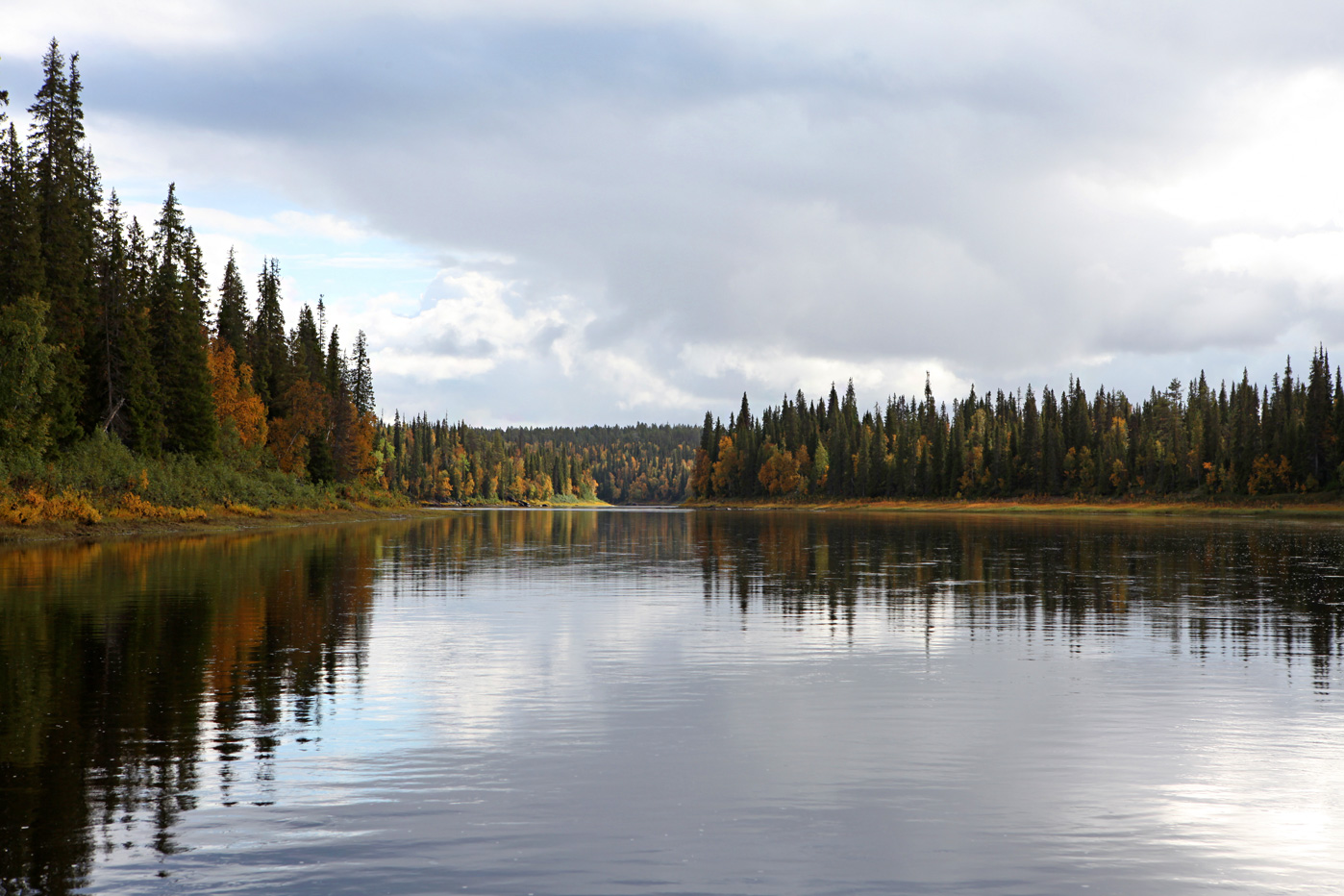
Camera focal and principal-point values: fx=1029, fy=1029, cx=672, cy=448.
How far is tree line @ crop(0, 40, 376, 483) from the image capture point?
55062 mm

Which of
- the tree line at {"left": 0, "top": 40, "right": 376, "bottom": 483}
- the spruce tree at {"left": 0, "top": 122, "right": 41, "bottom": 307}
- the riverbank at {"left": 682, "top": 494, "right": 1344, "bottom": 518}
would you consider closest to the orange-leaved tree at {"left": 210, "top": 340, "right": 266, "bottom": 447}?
the tree line at {"left": 0, "top": 40, "right": 376, "bottom": 483}

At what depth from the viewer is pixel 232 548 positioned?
167 ft

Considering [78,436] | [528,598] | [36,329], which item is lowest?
[528,598]

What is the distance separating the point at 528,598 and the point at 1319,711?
21264 mm

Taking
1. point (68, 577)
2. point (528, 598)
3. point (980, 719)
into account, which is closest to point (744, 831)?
point (980, 719)

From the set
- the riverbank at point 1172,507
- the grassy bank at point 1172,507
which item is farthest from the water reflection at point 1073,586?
the grassy bank at point 1172,507

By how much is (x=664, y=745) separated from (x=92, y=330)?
71.1 metres

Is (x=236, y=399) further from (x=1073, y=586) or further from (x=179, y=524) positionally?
(x=1073, y=586)

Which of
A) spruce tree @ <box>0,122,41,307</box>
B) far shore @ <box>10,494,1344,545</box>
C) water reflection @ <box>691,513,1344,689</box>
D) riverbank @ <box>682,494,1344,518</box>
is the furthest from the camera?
riverbank @ <box>682,494,1344,518</box>

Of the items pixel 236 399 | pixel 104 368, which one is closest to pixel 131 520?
pixel 104 368

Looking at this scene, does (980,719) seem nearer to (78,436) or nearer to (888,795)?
(888,795)

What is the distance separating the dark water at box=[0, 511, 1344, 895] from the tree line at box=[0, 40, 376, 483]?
29.7 m

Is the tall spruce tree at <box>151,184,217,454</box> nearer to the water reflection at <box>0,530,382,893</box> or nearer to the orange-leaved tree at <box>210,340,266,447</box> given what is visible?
the orange-leaved tree at <box>210,340,266,447</box>

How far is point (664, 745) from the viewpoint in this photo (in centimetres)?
1338
